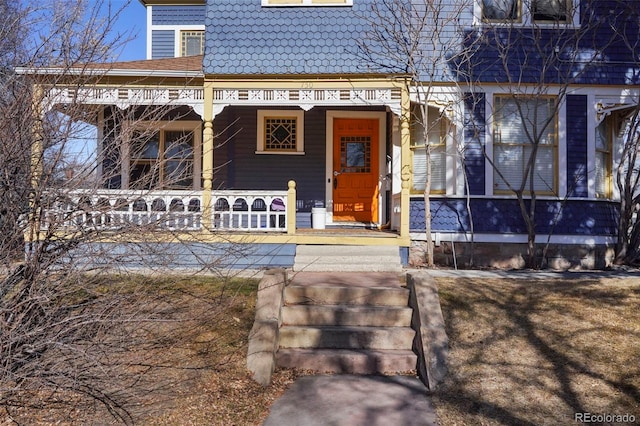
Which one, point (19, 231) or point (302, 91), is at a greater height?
point (302, 91)

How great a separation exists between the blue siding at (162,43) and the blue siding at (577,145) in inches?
452

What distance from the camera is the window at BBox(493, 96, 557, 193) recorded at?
10.6 metres

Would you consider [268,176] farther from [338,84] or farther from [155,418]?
[155,418]

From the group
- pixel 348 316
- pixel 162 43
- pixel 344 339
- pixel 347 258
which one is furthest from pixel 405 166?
pixel 162 43

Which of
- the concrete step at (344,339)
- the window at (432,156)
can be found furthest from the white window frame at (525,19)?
the concrete step at (344,339)

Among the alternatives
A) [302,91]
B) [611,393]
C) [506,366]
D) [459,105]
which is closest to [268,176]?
[302,91]


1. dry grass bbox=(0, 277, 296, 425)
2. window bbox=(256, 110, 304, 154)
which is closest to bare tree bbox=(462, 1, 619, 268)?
window bbox=(256, 110, 304, 154)

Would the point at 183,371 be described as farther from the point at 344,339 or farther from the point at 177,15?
the point at 177,15

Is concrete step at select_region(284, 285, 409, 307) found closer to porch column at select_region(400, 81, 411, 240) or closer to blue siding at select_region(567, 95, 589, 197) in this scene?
porch column at select_region(400, 81, 411, 240)

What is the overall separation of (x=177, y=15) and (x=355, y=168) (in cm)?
868

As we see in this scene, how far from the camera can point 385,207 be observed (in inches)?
452

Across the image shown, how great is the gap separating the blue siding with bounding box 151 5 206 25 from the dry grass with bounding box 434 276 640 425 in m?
12.7

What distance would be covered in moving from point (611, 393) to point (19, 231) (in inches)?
218

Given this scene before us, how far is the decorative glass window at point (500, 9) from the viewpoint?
10633mm
